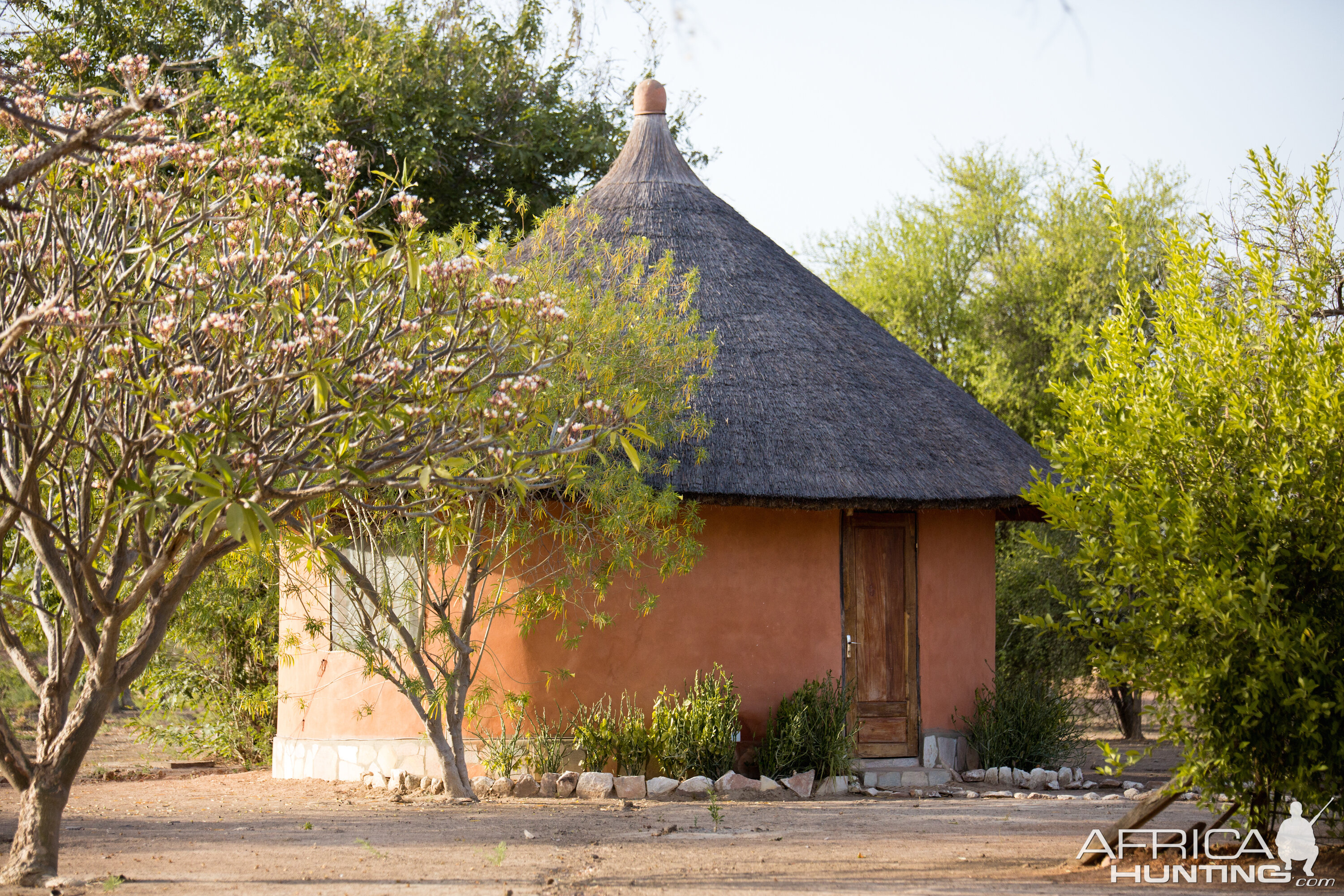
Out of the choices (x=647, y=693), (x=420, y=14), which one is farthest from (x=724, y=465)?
(x=420, y=14)

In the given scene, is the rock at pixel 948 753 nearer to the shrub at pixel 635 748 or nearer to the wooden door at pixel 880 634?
the wooden door at pixel 880 634

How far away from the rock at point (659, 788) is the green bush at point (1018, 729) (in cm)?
291

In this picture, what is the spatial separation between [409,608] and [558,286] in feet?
9.81

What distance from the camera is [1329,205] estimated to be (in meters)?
9.81

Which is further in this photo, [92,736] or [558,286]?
A: [558,286]

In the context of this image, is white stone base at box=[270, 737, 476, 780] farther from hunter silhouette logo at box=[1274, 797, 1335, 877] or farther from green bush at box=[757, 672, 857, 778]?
hunter silhouette logo at box=[1274, 797, 1335, 877]

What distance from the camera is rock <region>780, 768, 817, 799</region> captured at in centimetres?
815

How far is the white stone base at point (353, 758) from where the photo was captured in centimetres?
855

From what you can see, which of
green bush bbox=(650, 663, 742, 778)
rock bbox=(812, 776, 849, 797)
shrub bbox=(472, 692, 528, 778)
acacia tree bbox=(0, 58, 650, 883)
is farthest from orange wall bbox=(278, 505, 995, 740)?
acacia tree bbox=(0, 58, 650, 883)

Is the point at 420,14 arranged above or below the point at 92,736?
above

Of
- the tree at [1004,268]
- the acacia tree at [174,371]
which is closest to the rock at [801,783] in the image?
the acacia tree at [174,371]

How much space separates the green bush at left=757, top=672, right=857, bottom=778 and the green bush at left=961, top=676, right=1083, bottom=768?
143 cm

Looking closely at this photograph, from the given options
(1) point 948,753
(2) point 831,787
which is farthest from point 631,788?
(1) point 948,753

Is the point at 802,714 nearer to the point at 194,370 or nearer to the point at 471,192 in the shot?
the point at 194,370
